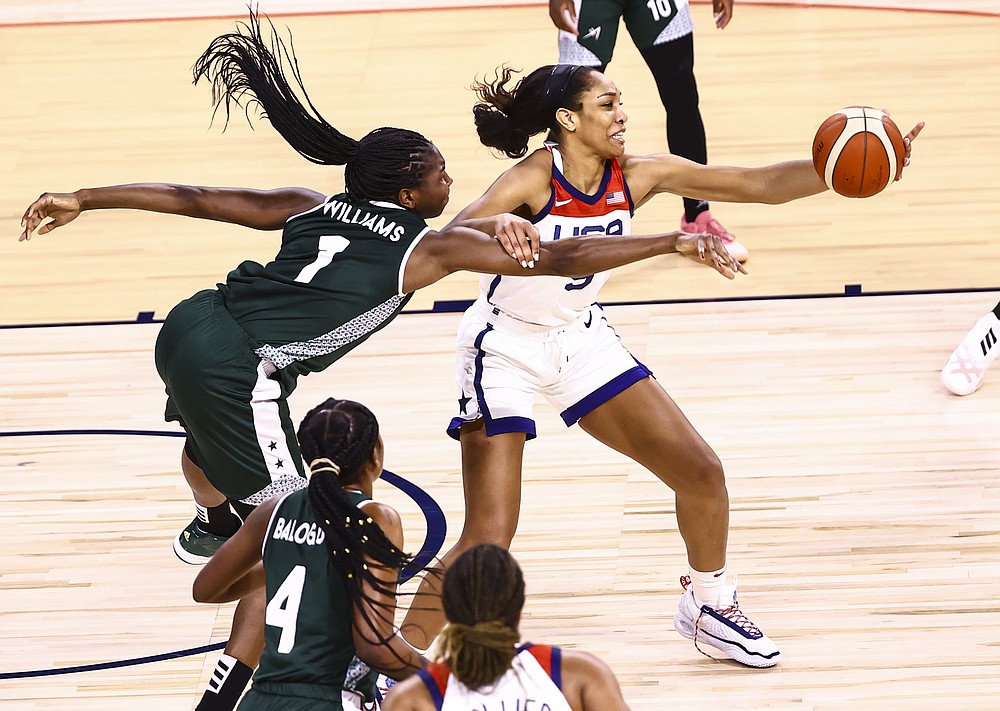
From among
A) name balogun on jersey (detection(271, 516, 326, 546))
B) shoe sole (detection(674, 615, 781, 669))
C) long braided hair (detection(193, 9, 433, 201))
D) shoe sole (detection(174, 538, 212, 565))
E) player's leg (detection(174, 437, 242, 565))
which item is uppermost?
long braided hair (detection(193, 9, 433, 201))

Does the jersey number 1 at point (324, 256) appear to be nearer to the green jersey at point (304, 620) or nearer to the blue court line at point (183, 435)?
the blue court line at point (183, 435)

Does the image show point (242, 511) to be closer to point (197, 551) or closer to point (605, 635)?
point (197, 551)

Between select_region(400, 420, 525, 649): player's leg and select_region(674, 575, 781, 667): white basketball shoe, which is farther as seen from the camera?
select_region(674, 575, 781, 667): white basketball shoe

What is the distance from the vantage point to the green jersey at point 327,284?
4039mm

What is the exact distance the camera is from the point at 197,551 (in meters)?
5.02

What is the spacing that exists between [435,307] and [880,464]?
7.55ft

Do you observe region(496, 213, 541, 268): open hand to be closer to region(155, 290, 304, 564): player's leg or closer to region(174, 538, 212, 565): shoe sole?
region(155, 290, 304, 564): player's leg

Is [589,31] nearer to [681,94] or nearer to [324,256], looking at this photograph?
[681,94]

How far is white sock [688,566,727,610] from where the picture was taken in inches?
173

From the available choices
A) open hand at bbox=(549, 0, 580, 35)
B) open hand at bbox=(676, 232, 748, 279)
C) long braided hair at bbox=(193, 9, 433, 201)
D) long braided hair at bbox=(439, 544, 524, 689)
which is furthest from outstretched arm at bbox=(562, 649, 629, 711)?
open hand at bbox=(549, 0, 580, 35)

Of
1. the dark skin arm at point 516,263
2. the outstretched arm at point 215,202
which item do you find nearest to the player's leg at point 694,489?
the dark skin arm at point 516,263

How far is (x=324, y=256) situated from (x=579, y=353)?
0.78m

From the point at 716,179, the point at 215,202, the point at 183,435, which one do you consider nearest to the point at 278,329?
the point at 215,202

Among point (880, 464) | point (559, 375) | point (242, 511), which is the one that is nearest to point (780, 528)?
point (880, 464)
